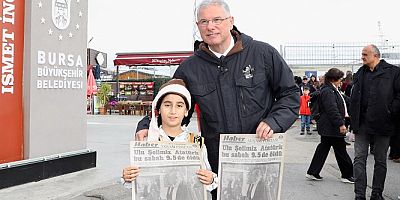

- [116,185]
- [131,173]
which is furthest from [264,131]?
[116,185]

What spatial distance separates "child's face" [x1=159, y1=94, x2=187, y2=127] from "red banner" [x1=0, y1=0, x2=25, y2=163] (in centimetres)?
356

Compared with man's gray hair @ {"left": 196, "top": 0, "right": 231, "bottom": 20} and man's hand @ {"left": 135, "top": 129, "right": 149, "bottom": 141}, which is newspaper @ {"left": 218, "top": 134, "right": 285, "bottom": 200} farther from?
man's gray hair @ {"left": 196, "top": 0, "right": 231, "bottom": 20}

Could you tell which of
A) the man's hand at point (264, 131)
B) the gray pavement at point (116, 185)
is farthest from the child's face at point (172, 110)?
the gray pavement at point (116, 185)

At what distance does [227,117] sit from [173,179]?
1.59 ft

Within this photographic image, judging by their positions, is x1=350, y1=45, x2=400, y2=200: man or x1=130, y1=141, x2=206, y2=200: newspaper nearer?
x1=130, y1=141, x2=206, y2=200: newspaper

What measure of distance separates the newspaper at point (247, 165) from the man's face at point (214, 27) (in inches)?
23.0

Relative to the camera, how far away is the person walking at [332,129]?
651 centimetres

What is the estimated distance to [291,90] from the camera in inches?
104

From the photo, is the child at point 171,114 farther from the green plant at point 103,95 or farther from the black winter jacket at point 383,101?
the green plant at point 103,95

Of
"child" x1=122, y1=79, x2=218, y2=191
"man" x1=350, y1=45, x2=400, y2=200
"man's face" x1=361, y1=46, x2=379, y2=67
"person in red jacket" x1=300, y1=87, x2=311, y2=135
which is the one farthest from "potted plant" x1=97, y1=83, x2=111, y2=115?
"child" x1=122, y1=79, x2=218, y2=191

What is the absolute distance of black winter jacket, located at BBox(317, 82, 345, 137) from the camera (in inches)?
255

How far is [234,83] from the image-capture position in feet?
8.42

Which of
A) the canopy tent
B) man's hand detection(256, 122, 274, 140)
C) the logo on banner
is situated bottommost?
man's hand detection(256, 122, 274, 140)

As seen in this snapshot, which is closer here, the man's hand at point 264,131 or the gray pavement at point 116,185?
the man's hand at point 264,131
